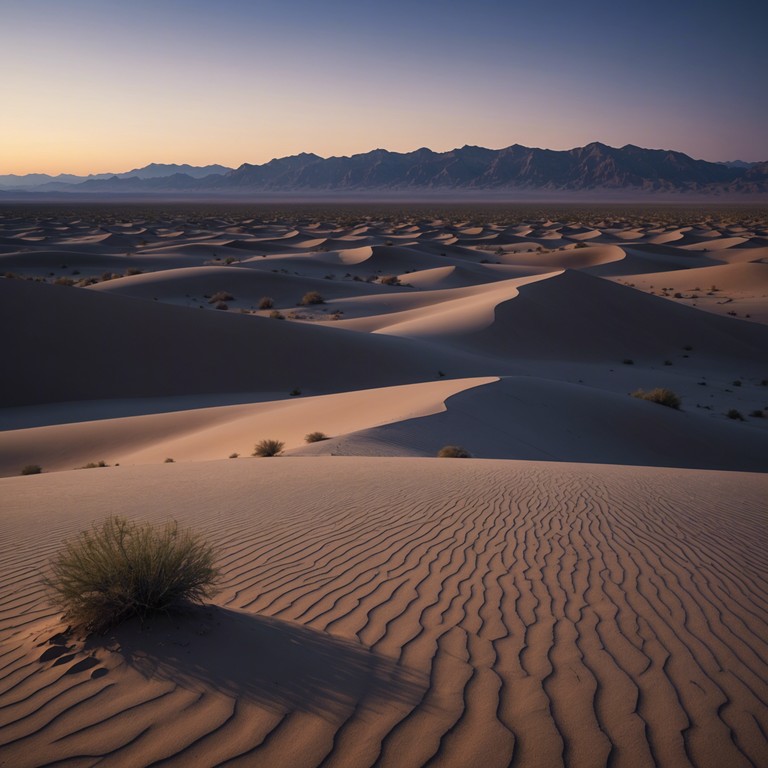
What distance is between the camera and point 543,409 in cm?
1568

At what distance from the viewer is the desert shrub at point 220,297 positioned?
112 feet

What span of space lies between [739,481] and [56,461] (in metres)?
12.7

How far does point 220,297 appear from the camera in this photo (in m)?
34.7

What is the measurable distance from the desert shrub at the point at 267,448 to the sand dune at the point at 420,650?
478cm

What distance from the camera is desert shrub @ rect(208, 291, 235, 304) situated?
3408cm

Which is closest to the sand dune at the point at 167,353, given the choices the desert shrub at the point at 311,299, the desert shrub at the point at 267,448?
the desert shrub at the point at 267,448

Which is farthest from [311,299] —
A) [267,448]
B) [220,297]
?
[267,448]

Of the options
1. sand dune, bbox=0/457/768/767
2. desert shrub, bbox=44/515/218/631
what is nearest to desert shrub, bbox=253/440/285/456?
sand dune, bbox=0/457/768/767

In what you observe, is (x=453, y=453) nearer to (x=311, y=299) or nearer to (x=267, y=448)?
(x=267, y=448)

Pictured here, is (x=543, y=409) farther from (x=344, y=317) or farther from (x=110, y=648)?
(x=344, y=317)

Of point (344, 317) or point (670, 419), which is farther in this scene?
point (344, 317)

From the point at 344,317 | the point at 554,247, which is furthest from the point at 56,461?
the point at 554,247

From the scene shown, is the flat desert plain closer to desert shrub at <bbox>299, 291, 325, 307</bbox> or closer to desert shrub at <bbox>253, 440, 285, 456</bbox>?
desert shrub at <bbox>253, 440, 285, 456</bbox>

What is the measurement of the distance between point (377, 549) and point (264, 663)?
95.1 inches
